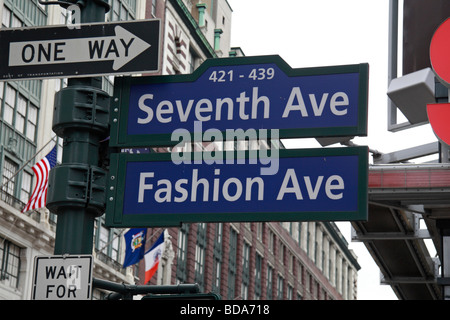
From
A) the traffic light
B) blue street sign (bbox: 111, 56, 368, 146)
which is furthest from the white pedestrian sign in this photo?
the traffic light

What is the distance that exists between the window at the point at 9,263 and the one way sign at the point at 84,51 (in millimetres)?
32129

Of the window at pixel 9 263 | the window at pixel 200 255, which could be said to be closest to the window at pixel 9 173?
the window at pixel 9 263

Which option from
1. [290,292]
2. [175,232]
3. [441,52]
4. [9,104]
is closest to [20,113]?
[9,104]

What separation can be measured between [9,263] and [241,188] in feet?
113

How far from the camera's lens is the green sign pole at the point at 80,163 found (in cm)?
668

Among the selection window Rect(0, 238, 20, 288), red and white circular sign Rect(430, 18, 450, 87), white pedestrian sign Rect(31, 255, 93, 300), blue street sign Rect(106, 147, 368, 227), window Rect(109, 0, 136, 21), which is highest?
window Rect(109, 0, 136, 21)

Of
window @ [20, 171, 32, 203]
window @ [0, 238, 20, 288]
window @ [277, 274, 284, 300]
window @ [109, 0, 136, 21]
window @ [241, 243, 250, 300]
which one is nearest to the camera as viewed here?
window @ [0, 238, 20, 288]

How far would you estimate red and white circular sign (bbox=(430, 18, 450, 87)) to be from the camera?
47.4 ft

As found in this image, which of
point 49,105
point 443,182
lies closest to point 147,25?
point 443,182

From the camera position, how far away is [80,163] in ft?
22.6

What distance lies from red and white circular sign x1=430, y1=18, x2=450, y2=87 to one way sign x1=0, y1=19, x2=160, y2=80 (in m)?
8.41

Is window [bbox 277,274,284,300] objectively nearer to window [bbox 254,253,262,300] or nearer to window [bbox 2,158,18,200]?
window [bbox 254,253,262,300]
